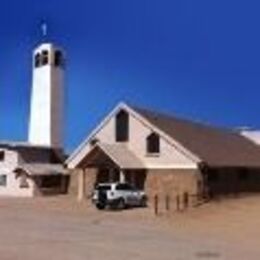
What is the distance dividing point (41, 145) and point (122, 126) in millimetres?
23312

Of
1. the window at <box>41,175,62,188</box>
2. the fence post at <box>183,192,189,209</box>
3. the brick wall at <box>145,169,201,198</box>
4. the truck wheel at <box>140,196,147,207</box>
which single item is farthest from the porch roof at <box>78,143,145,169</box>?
the window at <box>41,175,62,188</box>

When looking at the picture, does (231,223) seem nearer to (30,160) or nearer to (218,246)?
(218,246)

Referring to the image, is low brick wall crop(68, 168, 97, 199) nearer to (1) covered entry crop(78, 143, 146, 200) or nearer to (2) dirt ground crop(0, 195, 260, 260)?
(1) covered entry crop(78, 143, 146, 200)

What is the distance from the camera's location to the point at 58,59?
87.1 meters

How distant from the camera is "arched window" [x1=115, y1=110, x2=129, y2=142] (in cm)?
5520

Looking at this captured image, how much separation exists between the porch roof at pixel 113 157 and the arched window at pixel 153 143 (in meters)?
1.11

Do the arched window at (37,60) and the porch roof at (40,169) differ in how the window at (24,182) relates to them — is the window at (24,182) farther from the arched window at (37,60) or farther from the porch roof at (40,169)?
the arched window at (37,60)

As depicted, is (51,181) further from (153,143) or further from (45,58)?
(45,58)

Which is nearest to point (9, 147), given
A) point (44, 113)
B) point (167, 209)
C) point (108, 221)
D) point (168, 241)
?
point (44, 113)

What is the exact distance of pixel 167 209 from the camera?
144 ft

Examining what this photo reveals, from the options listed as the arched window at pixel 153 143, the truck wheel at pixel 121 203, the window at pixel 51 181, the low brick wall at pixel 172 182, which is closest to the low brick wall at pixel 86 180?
the low brick wall at pixel 172 182

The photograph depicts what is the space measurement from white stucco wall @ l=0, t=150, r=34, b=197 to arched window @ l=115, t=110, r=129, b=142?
13.9m

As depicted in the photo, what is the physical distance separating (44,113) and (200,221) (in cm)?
5034

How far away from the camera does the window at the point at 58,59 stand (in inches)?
3415
